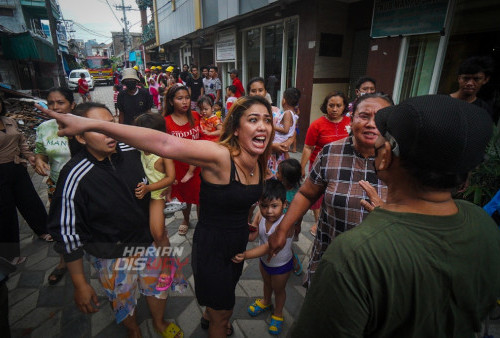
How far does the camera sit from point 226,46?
423 inches

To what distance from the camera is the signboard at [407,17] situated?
4.34 m

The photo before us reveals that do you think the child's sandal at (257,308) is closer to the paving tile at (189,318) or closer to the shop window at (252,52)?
the paving tile at (189,318)

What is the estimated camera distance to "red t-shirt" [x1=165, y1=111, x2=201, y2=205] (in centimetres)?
334

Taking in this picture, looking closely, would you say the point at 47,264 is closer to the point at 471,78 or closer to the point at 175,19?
the point at 471,78

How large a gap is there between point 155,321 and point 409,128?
2.34m

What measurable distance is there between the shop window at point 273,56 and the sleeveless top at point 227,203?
23.7 feet

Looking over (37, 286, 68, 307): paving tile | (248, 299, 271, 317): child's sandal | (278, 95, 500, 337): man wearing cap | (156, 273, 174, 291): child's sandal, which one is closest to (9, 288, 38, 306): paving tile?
(37, 286, 68, 307): paving tile

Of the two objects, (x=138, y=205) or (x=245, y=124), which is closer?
(x=245, y=124)

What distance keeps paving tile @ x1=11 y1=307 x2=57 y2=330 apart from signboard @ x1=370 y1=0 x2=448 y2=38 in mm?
6617

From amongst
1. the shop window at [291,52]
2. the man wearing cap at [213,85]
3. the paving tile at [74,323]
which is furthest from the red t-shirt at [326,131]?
the man wearing cap at [213,85]

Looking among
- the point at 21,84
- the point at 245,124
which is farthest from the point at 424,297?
the point at 21,84

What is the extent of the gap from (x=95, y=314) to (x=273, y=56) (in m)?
8.31

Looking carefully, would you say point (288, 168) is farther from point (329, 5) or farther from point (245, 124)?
point (329, 5)

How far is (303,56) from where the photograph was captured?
6809 mm
